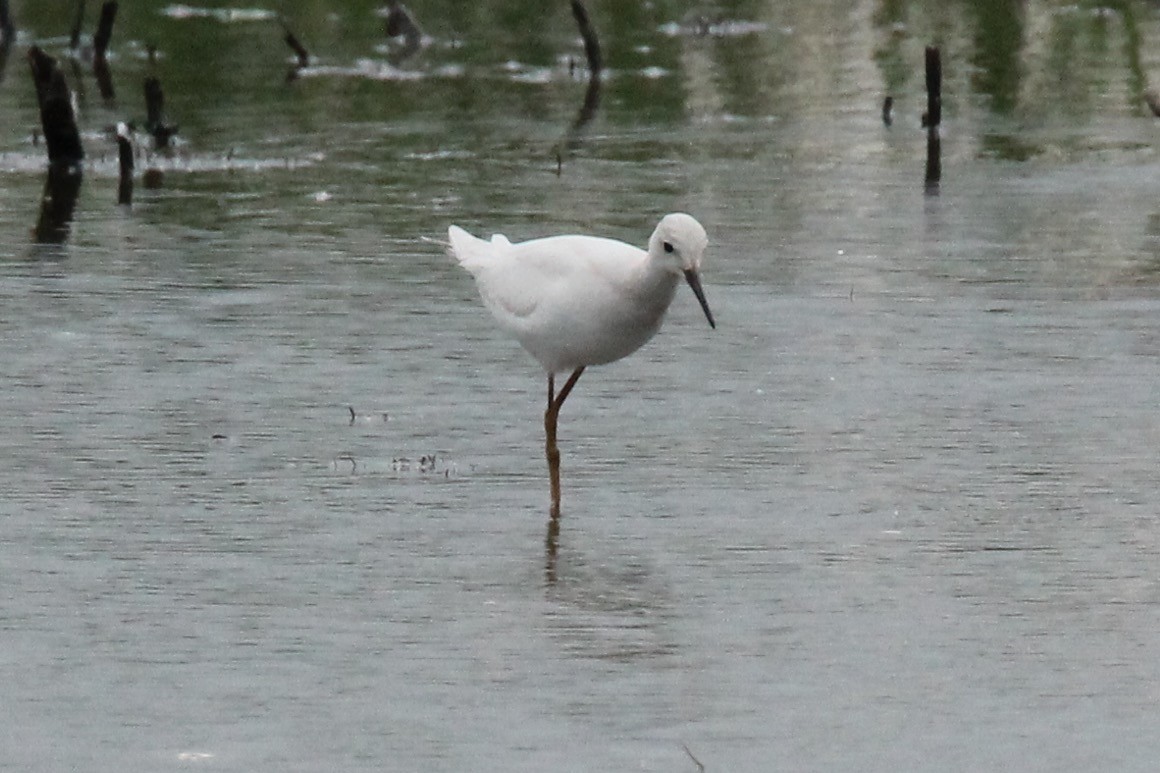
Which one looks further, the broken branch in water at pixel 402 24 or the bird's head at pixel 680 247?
the broken branch in water at pixel 402 24

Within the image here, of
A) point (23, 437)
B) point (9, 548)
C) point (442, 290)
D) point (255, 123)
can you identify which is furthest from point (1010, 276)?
point (255, 123)

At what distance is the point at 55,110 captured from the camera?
20.9m

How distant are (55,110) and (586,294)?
1152 cm

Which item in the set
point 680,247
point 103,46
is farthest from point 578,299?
point 103,46

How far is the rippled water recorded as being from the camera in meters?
7.68

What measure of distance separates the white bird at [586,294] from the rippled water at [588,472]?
54 cm

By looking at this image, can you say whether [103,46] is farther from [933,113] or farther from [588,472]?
[588,472]

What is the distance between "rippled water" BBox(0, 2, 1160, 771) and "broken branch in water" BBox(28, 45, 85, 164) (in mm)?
224

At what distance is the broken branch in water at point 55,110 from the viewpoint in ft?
66.2

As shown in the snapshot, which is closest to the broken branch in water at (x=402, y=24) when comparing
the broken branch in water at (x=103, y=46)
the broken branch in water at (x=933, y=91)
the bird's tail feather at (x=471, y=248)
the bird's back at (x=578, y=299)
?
the broken branch in water at (x=103, y=46)

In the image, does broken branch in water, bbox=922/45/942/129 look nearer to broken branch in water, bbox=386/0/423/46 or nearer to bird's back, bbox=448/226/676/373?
broken branch in water, bbox=386/0/423/46

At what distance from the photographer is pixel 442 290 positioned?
15.5 metres

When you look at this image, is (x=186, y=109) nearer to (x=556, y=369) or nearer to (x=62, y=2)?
(x=62, y=2)

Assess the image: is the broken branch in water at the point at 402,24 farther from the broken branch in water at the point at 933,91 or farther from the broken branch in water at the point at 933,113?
the broken branch in water at the point at 933,91
